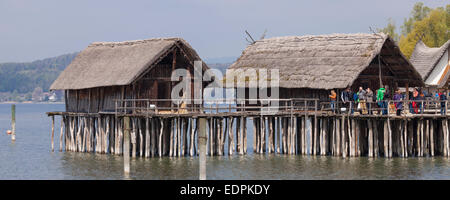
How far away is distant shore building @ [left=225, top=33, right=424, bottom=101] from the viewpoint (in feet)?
148

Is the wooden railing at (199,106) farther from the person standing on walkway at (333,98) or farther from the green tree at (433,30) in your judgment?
the green tree at (433,30)

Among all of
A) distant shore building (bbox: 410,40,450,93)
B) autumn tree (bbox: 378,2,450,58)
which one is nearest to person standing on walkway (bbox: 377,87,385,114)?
distant shore building (bbox: 410,40,450,93)

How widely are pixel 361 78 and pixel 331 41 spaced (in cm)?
355

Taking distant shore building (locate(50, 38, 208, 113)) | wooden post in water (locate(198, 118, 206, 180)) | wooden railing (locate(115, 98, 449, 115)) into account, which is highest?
distant shore building (locate(50, 38, 208, 113))

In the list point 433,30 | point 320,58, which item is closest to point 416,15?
point 433,30

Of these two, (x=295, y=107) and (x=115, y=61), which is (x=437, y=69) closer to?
(x=295, y=107)

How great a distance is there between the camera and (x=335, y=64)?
46.1 meters

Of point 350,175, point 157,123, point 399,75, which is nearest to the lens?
point 350,175

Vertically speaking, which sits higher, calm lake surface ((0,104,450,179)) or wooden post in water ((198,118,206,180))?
wooden post in water ((198,118,206,180))

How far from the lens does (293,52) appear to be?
4947 cm

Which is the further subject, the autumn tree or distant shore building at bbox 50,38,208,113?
the autumn tree

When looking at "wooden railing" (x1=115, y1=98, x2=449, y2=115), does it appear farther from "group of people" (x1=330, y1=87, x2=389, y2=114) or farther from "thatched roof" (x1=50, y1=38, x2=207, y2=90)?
"thatched roof" (x1=50, y1=38, x2=207, y2=90)
